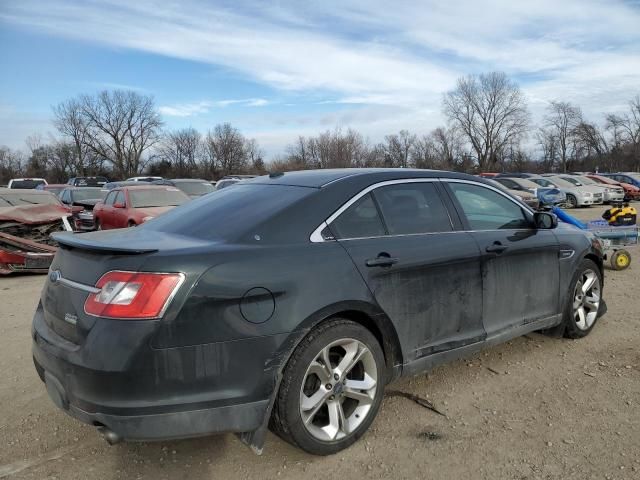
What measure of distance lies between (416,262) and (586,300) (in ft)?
7.97

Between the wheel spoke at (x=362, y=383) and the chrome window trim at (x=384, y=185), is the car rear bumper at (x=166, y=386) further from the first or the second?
the chrome window trim at (x=384, y=185)

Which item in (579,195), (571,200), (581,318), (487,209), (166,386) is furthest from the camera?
(571,200)

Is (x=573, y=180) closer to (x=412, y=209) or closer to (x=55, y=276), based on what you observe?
(x=412, y=209)

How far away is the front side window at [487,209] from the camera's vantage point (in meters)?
3.73

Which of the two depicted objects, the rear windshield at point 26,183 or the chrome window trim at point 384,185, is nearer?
the chrome window trim at point 384,185

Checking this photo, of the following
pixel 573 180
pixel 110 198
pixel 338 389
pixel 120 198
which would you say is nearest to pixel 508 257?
pixel 338 389

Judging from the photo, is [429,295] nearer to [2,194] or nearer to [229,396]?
[229,396]

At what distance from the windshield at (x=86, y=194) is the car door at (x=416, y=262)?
1752 cm

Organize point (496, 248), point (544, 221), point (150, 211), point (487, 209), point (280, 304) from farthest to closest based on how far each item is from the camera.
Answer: point (150, 211) < point (544, 221) < point (487, 209) < point (496, 248) < point (280, 304)

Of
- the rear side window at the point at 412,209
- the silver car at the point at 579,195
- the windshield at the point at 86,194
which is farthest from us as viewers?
the silver car at the point at 579,195

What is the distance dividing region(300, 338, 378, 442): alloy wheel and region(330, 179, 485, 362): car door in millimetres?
315

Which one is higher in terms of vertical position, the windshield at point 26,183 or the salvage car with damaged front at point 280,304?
the windshield at point 26,183

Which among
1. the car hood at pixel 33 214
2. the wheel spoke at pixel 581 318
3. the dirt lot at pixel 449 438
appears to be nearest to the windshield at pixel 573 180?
the wheel spoke at pixel 581 318

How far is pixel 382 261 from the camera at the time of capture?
2.99 meters
